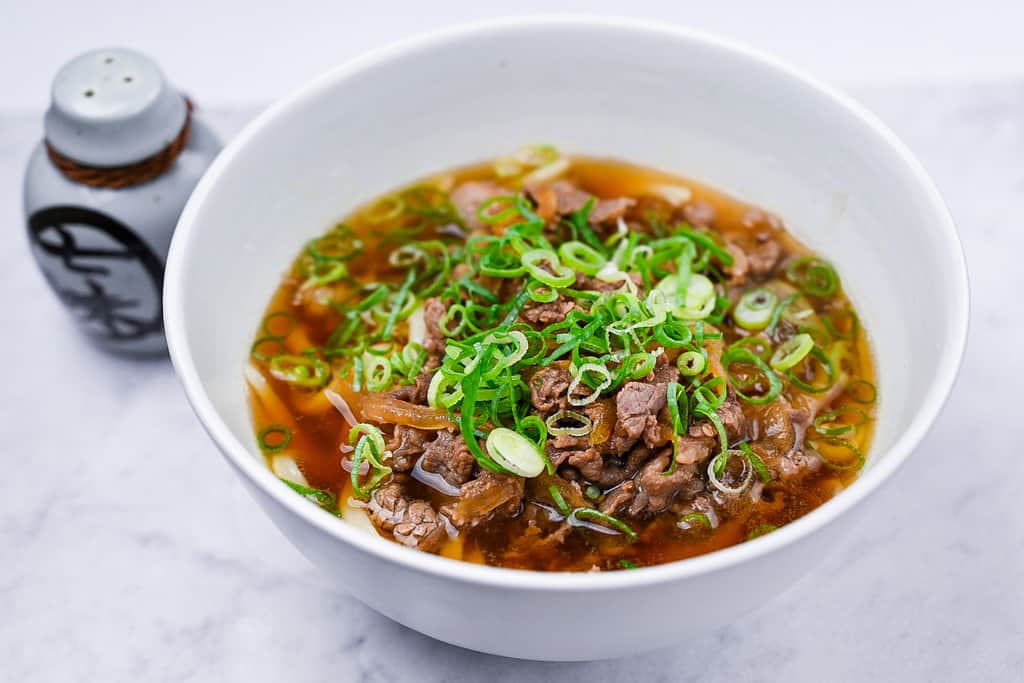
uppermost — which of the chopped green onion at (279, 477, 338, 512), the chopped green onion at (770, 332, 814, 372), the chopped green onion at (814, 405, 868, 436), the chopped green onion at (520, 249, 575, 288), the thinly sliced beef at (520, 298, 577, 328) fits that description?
the chopped green onion at (520, 249, 575, 288)

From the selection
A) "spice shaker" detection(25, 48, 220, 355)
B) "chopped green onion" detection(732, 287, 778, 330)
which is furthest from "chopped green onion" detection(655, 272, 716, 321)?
"spice shaker" detection(25, 48, 220, 355)

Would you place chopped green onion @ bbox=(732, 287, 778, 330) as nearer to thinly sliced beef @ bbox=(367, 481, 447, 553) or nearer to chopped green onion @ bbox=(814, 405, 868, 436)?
chopped green onion @ bbox=(814, 405, 868, 436)

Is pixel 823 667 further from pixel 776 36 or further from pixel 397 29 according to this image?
pixel 397 29

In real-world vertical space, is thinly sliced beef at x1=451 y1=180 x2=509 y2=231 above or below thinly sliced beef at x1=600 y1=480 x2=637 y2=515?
above

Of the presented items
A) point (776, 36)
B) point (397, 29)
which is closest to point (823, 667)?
point (776, 36)

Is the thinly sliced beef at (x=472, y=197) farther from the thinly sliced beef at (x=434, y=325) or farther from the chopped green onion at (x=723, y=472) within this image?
the chopped green onion at (x=723, y=472)

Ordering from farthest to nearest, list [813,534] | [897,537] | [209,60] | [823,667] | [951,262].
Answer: [209,60] < [897,537] < [823,667] < [951,262] < [813,534]
